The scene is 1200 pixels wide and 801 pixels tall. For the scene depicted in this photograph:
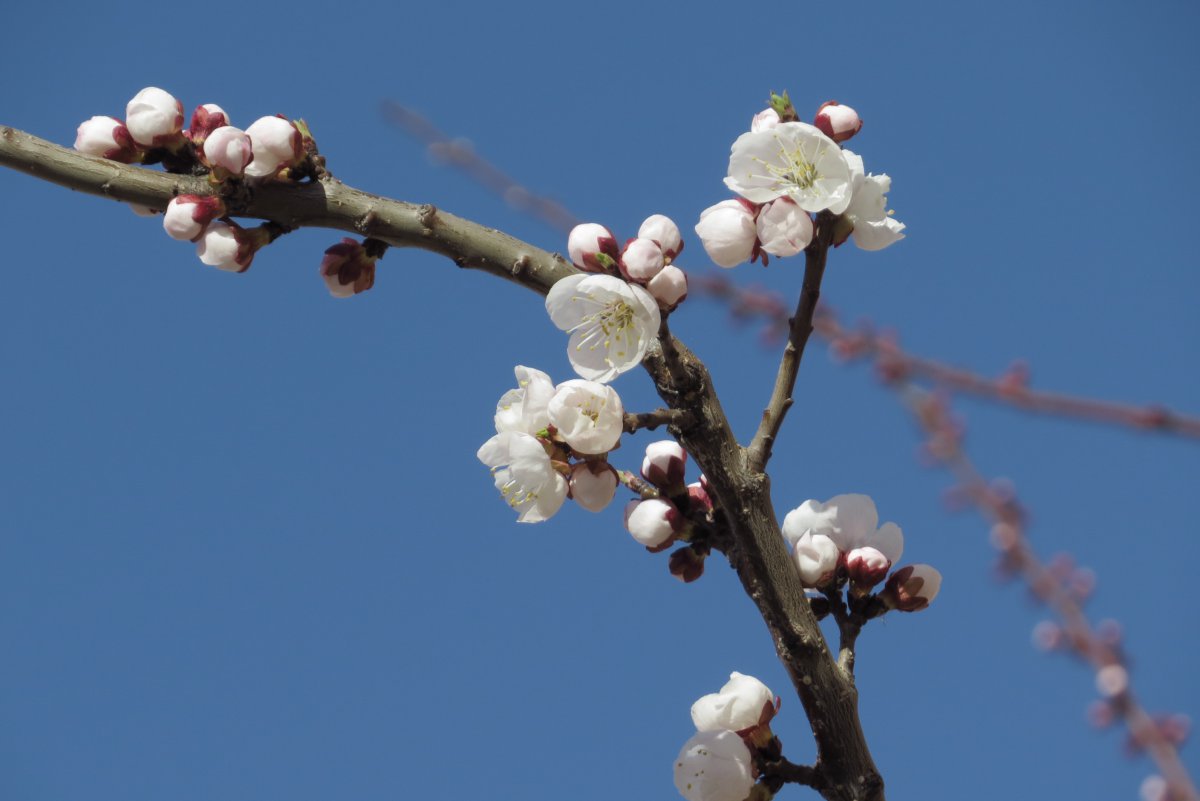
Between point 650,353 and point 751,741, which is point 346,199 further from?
point 751,741

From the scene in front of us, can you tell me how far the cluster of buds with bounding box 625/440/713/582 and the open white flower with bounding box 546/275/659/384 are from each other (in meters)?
0.22

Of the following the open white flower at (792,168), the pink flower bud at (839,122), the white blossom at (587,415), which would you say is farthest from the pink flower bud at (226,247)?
the pink flower bud at (839,122)

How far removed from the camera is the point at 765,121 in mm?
2070

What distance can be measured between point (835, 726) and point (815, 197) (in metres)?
0.87

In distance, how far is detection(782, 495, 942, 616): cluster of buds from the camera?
2.05 metres

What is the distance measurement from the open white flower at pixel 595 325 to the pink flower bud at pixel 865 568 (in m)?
0.58

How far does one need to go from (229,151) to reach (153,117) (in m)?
0.25

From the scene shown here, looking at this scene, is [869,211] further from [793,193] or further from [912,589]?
[912,589]

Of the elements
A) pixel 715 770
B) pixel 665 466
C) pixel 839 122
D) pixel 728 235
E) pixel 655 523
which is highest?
pixel 839 122

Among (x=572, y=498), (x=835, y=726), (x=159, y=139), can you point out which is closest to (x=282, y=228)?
(x=159, y=139)

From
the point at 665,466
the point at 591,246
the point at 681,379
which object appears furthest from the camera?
the point at 665,466

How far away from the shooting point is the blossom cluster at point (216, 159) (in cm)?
196

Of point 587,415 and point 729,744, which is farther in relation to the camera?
point 729,744

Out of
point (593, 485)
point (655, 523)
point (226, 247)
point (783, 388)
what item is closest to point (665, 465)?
point (655, 523)
